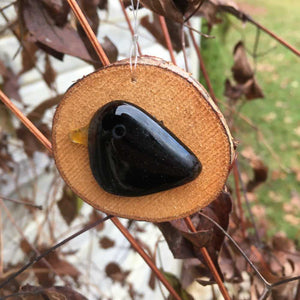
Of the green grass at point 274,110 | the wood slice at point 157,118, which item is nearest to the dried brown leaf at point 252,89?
the wood slice at point 157,118

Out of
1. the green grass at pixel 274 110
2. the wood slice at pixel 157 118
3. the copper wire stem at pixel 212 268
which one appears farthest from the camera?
the green grass at pixel 274 110

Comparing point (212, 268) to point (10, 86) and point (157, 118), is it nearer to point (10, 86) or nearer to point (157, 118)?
point (157, 118)

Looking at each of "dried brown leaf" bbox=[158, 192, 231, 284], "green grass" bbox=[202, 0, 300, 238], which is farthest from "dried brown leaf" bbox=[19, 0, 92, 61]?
"green grass" bbox=[202, 0, 300, 238]

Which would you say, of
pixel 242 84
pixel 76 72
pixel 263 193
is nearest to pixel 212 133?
pixel 242 84

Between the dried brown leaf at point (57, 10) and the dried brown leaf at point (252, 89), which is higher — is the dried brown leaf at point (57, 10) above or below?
above

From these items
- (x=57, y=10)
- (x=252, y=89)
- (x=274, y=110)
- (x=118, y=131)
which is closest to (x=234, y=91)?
(x=252, y=89)

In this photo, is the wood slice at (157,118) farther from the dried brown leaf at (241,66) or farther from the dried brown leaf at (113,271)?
the dried brown leaf at (113,271)
